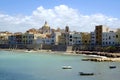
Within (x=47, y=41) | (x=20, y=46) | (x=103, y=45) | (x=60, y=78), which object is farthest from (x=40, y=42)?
(x=60, y=78)

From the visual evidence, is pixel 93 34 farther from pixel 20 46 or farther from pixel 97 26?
pixel 20 46

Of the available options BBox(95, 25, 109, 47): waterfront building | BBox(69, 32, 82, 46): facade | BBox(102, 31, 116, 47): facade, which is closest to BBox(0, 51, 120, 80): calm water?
BBox(102, 31, 116, 47): facade

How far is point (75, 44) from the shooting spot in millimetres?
137000

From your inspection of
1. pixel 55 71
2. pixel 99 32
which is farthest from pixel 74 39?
pixel 55 71

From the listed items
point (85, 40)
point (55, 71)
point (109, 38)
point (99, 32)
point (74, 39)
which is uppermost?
point (99, 32)

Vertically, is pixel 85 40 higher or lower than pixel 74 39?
lower

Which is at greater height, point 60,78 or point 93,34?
point 93,34

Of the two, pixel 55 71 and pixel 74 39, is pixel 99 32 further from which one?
pixel 55 71

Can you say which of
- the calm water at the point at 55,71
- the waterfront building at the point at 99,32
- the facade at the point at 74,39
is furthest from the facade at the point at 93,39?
the calm water at the point at 55,71

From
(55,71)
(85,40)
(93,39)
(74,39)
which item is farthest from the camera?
(74,39)

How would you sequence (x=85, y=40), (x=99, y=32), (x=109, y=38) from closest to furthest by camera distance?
(x=109, y=38), (x=99, y=32), (x=85, y=40)

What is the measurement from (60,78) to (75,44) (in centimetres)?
9221

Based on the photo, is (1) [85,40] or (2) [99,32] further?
(1) [85,40]

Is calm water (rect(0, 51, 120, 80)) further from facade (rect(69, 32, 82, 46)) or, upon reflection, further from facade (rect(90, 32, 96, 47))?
facade (rect(69, 32, 82, 46))
